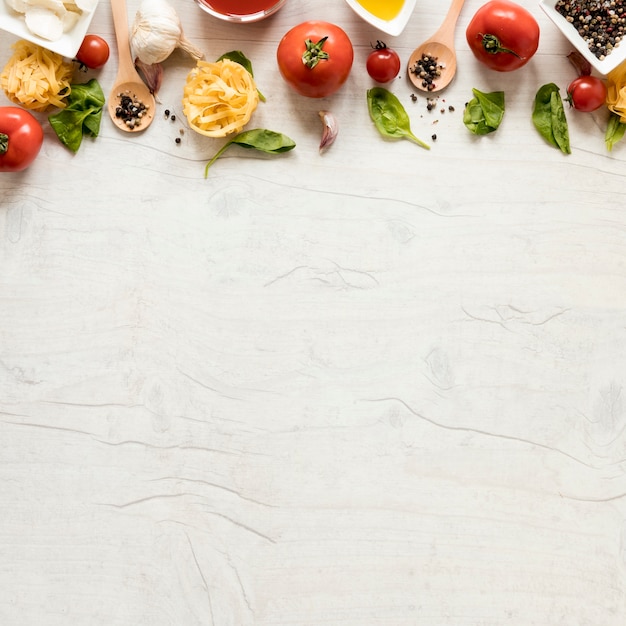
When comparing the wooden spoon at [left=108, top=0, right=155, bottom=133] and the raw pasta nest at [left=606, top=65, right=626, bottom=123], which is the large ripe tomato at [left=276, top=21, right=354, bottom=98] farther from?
the raw pasta nest at [left=606, top=65, right=626, bottom=123]

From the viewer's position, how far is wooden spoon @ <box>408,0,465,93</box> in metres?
1.00

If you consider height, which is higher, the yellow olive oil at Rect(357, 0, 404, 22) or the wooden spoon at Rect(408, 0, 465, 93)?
the yellow olive oil at Rect(357, 0, 404, 22)

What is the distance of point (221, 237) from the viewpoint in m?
1.01

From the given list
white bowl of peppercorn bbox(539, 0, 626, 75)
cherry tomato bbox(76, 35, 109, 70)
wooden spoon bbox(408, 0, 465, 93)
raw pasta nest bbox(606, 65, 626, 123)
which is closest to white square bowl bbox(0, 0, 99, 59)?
cherry tomato bbox(76, 35, 109, 70)

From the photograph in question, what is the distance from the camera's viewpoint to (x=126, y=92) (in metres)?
1.01

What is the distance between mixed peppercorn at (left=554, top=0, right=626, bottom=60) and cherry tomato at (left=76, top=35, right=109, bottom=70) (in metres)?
0.74

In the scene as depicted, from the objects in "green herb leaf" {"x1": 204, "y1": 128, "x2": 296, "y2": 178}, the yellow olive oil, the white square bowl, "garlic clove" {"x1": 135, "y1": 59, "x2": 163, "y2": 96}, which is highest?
the yellow olive oil

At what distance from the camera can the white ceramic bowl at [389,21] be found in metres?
0.95

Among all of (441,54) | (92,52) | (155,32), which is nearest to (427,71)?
(441,54)

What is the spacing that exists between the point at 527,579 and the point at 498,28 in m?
0.89

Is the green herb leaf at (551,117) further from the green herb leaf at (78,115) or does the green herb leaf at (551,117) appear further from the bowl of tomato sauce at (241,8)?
the green herb leaf at (78,115)

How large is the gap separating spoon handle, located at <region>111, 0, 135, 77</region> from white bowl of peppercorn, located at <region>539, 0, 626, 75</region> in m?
0.68

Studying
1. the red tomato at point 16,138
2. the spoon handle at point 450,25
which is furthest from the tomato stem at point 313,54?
the red tomato at point 16,138

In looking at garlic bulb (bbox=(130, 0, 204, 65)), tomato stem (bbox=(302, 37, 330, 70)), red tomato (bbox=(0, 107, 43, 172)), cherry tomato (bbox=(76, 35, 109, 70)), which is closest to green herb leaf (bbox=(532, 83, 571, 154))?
tomato stem (bbox=(302, 37, 330, 70))
